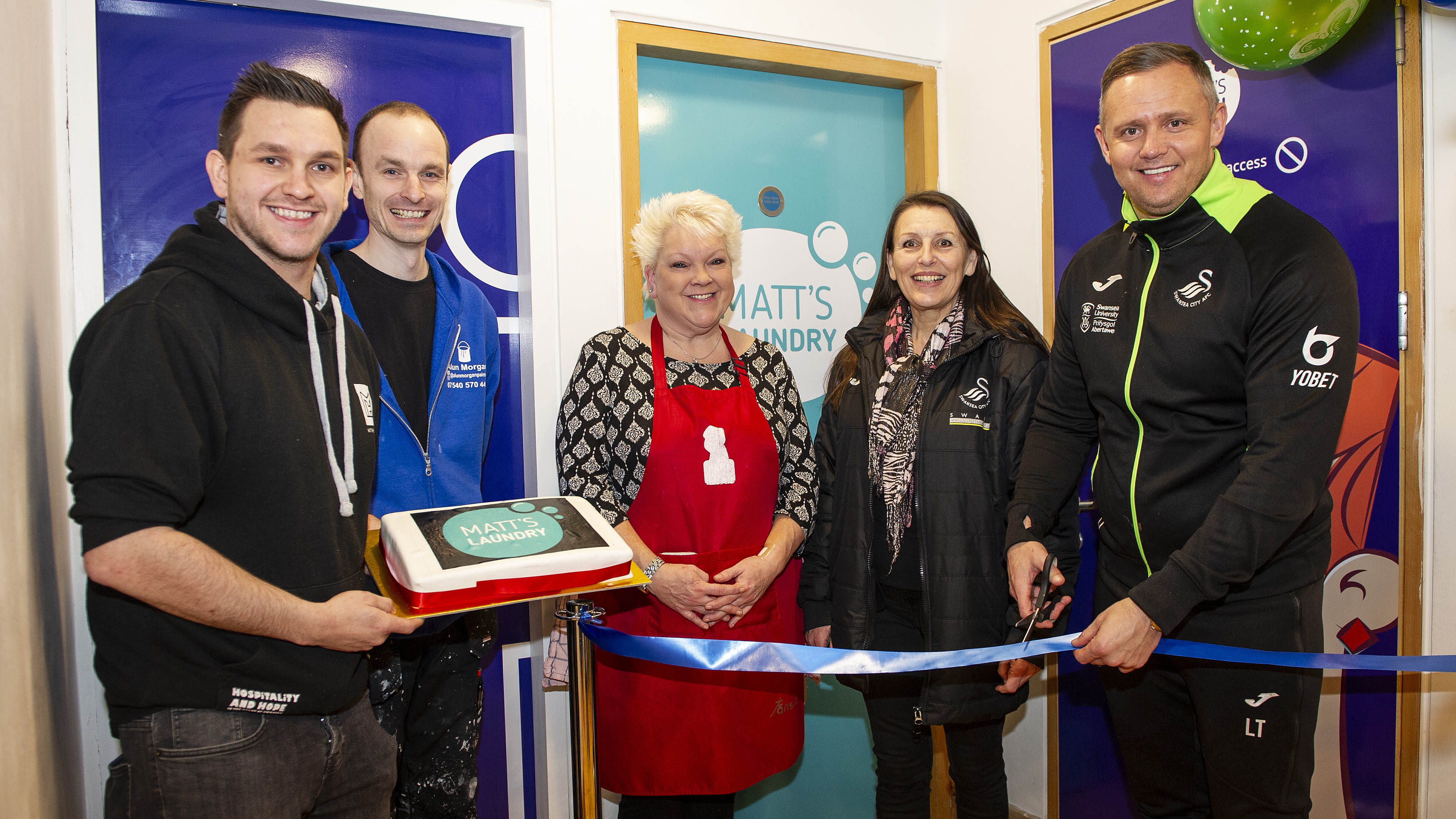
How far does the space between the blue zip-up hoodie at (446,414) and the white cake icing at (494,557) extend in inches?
16.7

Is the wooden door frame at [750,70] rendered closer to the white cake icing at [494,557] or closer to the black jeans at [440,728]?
the black jeans at [440,728]

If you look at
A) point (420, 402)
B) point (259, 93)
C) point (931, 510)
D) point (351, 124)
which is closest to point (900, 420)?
point (931, 510)

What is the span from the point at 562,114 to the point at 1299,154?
2077 millimetres

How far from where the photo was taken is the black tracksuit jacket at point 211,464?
1134 mm

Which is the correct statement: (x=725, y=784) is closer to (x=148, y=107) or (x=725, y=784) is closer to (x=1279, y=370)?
(x=1279, y=370)

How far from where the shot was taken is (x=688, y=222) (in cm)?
223

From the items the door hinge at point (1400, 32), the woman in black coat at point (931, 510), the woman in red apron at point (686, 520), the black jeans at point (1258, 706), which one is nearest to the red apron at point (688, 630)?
the woman in red apron at point (686, 520)

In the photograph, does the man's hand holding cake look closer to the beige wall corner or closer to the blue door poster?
the beige wall corner

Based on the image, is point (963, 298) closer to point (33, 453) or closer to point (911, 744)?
point (911, 744)

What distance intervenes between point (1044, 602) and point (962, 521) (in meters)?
0.34

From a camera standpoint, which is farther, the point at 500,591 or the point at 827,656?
the point at 827,656

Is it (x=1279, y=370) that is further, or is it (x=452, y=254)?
(x=452, y=254)

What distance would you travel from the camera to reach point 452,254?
2551 millimetres

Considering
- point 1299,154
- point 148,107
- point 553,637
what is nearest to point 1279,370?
point 1299,154
